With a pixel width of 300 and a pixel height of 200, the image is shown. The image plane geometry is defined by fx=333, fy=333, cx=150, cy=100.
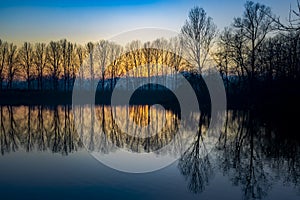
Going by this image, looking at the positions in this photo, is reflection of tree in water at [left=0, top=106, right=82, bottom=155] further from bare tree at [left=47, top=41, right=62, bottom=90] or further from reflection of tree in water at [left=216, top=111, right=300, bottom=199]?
bare tree at [left=47, top=41, right=62, bottom=90]

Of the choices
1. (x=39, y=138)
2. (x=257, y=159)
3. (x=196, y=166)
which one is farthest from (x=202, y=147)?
(x=39, y=138)

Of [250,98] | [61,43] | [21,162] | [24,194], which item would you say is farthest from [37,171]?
[61,43]

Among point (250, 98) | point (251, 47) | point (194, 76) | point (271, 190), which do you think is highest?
point (251, 47)

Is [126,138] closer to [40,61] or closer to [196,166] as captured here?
[196,166]

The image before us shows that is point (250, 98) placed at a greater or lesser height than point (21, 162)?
greater

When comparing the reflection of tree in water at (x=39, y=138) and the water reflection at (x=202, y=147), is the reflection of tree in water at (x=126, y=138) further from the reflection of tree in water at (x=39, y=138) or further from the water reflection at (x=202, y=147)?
the reflection of tree in water at (x=39, y=138)

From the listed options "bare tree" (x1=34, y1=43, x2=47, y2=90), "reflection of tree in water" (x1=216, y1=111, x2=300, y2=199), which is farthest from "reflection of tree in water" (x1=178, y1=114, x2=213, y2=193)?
"bare tree" (x1=34, y1=43, x2=47, y2=90)

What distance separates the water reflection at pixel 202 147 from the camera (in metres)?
10.8

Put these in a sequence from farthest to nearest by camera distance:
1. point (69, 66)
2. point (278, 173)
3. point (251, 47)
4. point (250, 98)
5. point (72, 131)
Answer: point (69, 66) → point (251, 47) → point (250, 98) → point (72, 131) → point (278, 173)

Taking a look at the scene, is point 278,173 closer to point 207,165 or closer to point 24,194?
point 207,165

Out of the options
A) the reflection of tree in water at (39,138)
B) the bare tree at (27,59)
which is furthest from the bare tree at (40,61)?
the reflection of tree in water at (39,138)

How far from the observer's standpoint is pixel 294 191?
30.3 feet

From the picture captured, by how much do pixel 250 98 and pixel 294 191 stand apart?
1210 inches

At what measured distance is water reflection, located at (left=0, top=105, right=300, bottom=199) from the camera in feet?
35.3
